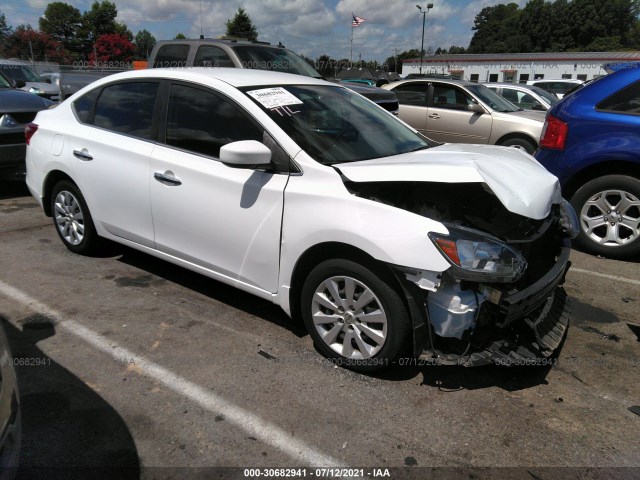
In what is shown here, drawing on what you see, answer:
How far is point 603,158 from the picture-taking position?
→ 15.9ft

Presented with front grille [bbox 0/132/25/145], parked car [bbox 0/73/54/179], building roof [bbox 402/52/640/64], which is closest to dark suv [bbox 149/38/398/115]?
parked car [bbox 0/73/54/179]

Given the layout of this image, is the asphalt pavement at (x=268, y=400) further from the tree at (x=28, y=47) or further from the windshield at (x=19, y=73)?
the tree at (x=28, y=47)

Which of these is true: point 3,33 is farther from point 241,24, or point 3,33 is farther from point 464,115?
point 464,115

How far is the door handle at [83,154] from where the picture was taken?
165 inches

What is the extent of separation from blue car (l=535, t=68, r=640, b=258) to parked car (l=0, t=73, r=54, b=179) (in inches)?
265

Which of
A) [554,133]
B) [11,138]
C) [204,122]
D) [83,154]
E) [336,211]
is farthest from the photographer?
[11,138]

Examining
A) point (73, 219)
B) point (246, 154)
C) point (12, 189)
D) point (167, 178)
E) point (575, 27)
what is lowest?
point (12, 189)

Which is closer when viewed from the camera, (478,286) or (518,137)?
(478,286)

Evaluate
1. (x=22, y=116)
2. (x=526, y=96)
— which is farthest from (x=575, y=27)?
(x=22, y=116)

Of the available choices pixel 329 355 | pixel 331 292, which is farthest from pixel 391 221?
pixel 329 355

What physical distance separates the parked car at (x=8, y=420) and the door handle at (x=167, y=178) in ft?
5.88

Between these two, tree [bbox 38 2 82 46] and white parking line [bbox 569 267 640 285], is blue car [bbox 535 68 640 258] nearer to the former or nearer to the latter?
white parking line [bbox 569 267 640 285]

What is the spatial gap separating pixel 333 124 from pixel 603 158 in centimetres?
296

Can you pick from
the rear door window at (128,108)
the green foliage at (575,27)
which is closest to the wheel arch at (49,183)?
the rear door window at (128,108)
